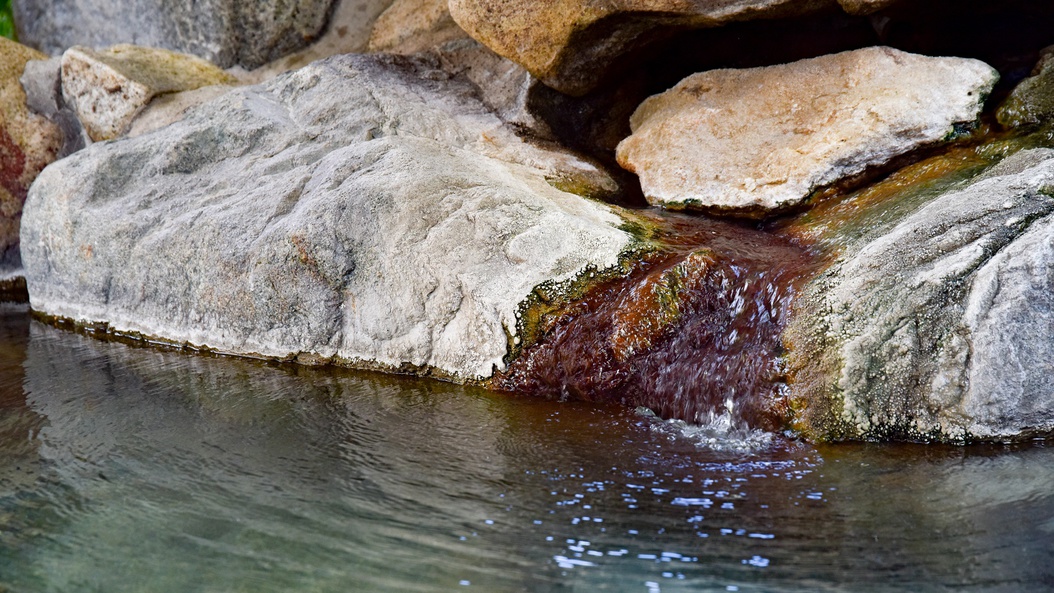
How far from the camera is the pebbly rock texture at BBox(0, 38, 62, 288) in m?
8.98

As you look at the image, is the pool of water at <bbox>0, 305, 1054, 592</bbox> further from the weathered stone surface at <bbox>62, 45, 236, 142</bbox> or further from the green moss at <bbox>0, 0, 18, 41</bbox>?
the green moss at <bbox>0, 0, 18, 41</bbox>

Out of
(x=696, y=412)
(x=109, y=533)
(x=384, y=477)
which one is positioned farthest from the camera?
(x=696, y=412)

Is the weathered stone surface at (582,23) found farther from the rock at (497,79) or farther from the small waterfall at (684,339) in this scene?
the small waterfall at (684,339)

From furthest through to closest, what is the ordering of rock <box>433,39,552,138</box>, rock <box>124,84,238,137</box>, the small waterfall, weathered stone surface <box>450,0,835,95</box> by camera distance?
rock <box>124,84,238,137</box> < rock <box>433,39,552,138</box> < weathered stone surface <box>450,0,835,95</box> < the small waterfall

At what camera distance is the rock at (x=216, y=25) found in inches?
361

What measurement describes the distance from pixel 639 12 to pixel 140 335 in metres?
4.80

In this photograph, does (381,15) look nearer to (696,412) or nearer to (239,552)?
(696,412)

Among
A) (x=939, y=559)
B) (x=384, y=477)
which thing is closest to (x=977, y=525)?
(x=939, y=559)

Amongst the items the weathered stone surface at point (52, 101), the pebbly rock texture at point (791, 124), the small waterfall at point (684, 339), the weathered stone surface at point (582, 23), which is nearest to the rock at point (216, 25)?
the weathered stone surface at point (52, 101)

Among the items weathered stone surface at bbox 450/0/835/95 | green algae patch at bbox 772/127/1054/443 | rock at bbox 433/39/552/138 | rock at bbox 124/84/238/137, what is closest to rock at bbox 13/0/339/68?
rock at bbox 124/84/238/137

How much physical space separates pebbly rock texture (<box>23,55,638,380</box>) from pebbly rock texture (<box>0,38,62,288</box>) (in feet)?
4.70

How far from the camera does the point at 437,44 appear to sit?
27.4 feet

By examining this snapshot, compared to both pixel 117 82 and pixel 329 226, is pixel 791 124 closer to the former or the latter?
pixel 329 226

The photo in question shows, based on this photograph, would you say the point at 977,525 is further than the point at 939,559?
Yes
